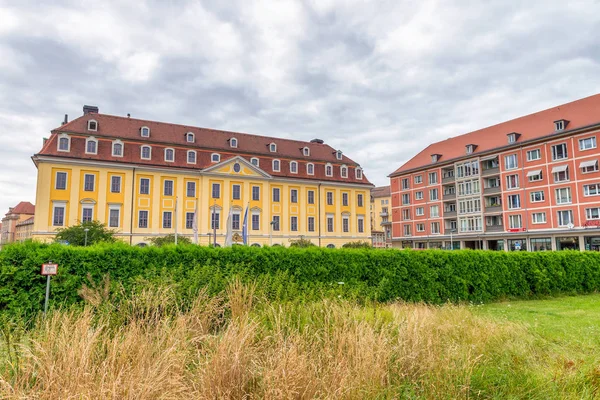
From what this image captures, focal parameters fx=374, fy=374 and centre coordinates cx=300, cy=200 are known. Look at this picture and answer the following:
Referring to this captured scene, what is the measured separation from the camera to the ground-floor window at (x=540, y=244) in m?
39.4

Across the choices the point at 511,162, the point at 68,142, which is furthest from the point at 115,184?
the point at 511,162

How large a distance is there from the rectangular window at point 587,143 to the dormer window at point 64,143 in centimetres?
4946

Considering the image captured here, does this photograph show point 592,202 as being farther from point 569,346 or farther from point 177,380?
point 177,380

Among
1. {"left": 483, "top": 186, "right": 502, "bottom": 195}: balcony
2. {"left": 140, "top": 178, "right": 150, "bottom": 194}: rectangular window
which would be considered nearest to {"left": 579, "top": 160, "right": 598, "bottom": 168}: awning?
{"left": 483, "top": 186, "right": 502, "bottom": 195}: balcony

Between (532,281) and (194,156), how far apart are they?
3498 centimetres

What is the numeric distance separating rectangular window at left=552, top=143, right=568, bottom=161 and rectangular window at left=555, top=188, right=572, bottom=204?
3.31 meters

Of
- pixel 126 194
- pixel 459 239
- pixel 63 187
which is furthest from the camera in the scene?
pixel 459 239

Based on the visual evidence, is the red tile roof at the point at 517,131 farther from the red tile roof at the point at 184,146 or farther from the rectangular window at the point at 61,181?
the rectangular window at the point at 61,181

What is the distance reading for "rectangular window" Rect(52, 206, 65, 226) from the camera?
34900 millimetres

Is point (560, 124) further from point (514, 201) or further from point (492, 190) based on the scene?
point (492, 190)

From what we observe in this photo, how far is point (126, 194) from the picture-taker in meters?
37.8

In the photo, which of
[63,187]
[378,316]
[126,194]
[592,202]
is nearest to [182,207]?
[126,194]

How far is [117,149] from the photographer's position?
37.6 m

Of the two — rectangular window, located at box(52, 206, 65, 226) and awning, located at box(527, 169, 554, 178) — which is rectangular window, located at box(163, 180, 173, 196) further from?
awning, located at box(527, 169, 554, 178)
